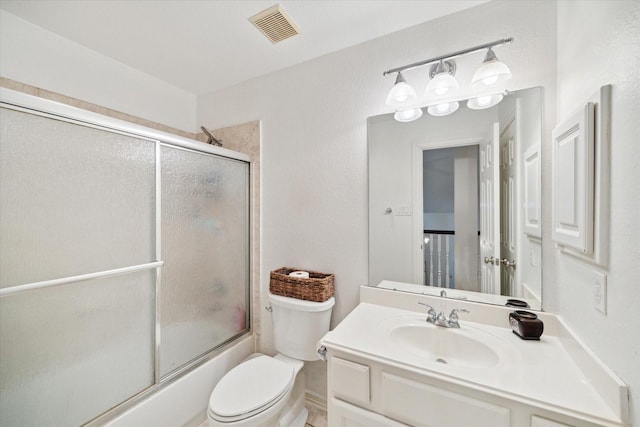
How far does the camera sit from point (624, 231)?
25.0 inches

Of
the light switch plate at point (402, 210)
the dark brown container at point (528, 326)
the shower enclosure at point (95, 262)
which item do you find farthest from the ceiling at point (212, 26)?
the dark brown container at point (528, 326)

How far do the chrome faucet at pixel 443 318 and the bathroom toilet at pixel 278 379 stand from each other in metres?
0.58

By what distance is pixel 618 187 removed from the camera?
2.16 ft

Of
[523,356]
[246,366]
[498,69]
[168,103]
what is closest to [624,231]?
[523,356]

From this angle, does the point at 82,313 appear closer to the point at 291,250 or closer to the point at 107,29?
the point at 291,250

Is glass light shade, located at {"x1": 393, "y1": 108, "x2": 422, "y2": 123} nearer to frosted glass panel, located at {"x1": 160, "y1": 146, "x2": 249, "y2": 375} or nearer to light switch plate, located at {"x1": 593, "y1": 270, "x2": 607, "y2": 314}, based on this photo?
light switch plate, located at {"x1": 593, "y1": 270, "x2": 607, "y2": 314}

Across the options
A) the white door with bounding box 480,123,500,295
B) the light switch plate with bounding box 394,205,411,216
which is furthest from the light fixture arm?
the light switch plate with bounding box 394,205,411,216

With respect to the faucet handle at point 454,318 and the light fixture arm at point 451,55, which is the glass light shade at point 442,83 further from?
the faucet handle at point 454,318

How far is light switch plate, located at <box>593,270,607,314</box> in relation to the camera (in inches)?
27.6

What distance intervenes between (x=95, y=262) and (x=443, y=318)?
162cm

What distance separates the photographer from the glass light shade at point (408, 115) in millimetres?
1347

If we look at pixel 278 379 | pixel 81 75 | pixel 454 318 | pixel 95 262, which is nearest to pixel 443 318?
pixel 454 318

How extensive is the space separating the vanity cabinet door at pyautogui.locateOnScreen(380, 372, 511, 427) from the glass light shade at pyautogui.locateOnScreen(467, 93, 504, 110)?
123 cm

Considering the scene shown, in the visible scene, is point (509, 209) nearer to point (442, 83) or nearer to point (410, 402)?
point (442, 83)
